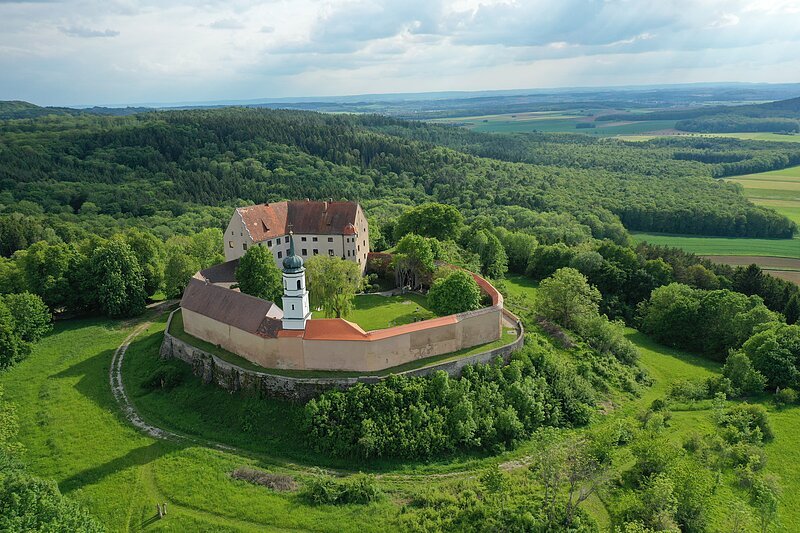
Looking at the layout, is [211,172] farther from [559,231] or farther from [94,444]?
[94,444]

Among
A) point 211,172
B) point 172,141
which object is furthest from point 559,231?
point 172,141

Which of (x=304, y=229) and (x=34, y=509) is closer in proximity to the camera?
(x=34, y=509)

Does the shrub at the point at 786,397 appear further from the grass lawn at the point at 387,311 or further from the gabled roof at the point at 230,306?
the gabled roof at the point at 230,306

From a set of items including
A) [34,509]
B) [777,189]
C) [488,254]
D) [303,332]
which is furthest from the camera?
[777,189]

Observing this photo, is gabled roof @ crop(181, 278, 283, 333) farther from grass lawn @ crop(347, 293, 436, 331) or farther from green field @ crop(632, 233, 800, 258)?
green field @ crop(632, 233, 800, 258)

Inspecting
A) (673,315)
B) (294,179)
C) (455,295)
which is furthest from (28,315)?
(294,179)

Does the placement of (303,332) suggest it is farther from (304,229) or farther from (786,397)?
(786,397)

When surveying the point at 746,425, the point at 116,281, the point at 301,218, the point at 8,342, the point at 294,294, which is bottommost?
the point at 746,425
